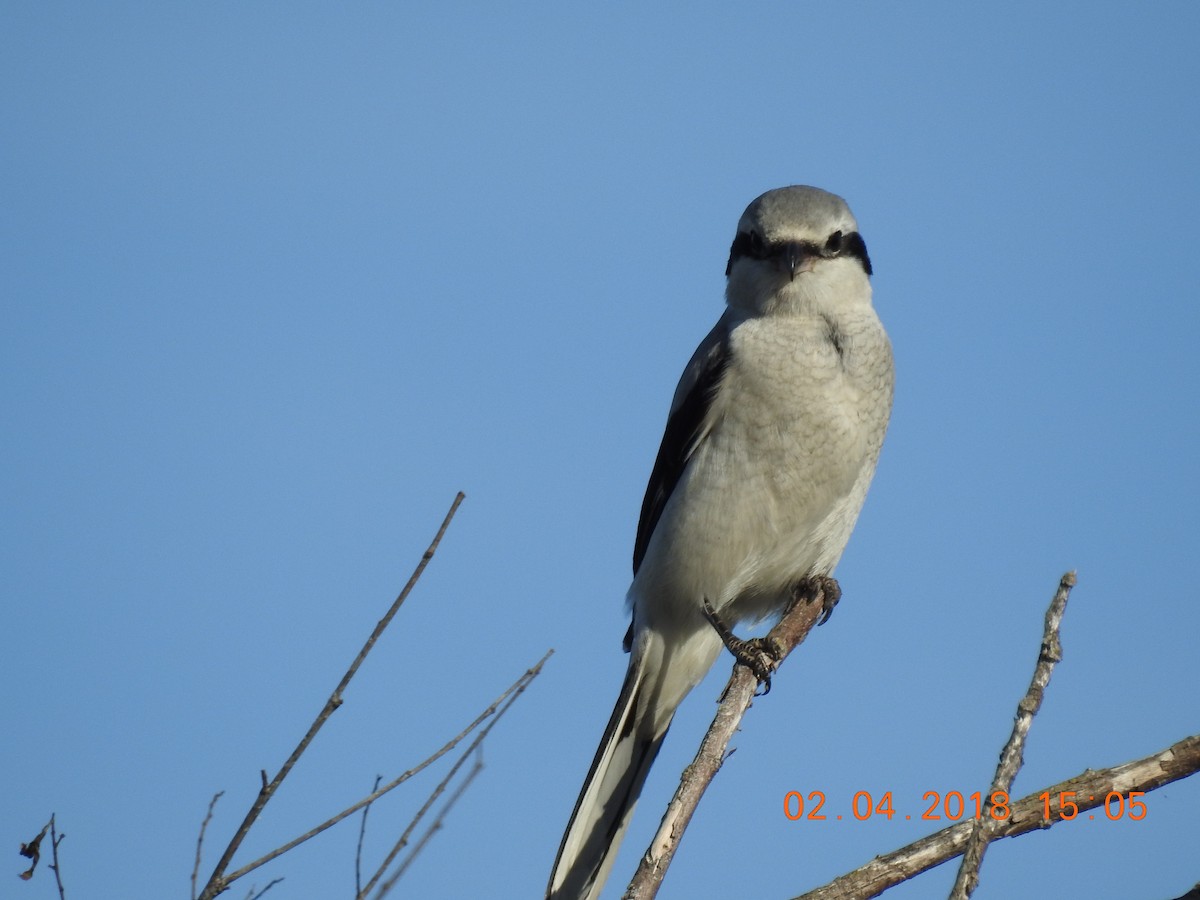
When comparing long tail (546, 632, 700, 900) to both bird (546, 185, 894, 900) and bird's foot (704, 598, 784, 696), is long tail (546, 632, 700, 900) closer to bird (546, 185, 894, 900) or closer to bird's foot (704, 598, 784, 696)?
bird (546, 185, 894, 900)

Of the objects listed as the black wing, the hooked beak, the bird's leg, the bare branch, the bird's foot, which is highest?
the hooked beak

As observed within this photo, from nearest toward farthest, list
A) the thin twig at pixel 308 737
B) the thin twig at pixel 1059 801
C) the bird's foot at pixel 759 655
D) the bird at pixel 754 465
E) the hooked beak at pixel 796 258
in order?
the thin twig at pixel 308 737, the thin twig at pixel 1059 801, the bird's foot at pixel 759 655, the bird at pixel 754 465, the hooked beak at pixel 796 258

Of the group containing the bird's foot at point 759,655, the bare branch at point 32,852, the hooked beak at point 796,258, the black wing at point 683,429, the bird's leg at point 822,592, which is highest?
the hooked beak at point 796,258

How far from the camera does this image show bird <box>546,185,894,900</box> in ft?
13.2

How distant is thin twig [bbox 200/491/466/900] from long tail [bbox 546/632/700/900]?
1706mm

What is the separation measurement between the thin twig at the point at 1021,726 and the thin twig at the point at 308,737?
1096 mm

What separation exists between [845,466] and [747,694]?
982 mm

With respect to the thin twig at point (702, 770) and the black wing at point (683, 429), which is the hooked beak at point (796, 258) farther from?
the thin twig at point (702, 770)

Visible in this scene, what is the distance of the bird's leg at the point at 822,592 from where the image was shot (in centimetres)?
424

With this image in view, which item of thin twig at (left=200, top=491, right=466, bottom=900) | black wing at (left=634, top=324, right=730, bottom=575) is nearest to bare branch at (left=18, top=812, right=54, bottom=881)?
thin twig at (left=200, top=491, right=466, bottom=900)

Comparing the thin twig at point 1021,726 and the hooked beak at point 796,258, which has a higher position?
the hooked beak at point 796,258

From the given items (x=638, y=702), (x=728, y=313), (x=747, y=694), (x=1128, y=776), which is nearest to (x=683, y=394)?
(x=728, y=313)

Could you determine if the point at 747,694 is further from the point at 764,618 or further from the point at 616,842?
the point at 764,618

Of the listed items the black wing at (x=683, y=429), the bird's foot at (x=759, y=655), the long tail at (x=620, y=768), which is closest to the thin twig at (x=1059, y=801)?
the bird's foot at (x=759, y=655)
